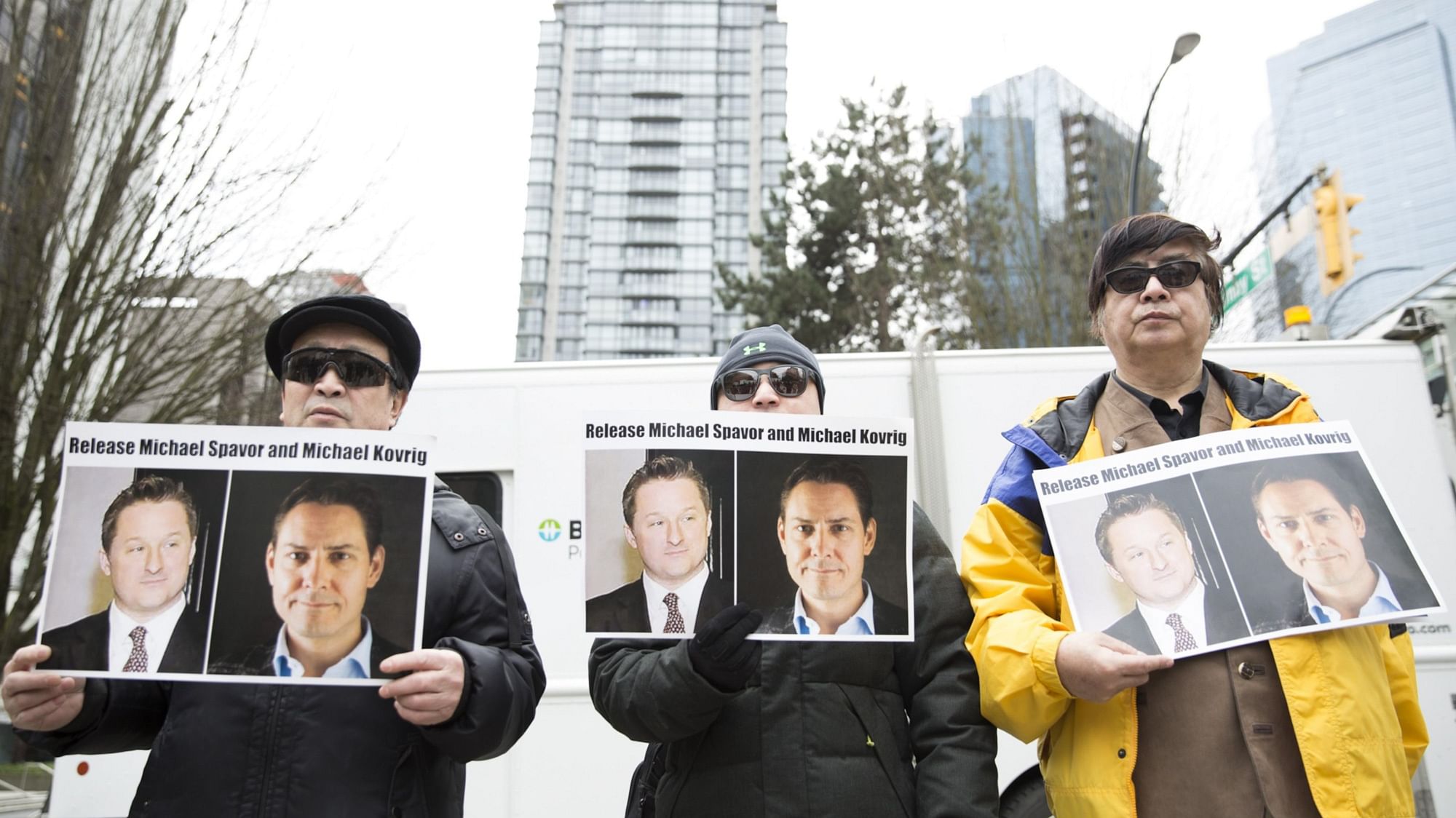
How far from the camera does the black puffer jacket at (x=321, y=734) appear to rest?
193 centimetres

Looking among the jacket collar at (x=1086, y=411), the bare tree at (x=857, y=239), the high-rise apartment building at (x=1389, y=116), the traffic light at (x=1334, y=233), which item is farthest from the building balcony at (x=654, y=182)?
the jacket collar at (x=1086, y=411)

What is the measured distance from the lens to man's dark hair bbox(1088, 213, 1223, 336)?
7.63 feet

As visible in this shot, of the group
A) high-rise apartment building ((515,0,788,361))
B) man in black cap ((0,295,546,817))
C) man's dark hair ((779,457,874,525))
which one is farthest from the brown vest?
high-rise apartment building ((515,0,788,361))

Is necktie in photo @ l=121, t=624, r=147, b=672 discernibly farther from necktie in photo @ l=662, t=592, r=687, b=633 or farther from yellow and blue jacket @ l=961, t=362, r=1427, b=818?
yellow and blue jacket @ l=961, t=362, r=1427, b=818

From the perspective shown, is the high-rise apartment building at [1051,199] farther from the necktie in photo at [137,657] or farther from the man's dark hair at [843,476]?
the necktie in photo at [137,657]

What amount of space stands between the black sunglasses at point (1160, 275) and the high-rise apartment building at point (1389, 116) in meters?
58.9

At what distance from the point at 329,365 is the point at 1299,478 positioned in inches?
91.1

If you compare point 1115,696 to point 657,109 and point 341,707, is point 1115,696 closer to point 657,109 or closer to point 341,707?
point 341,707

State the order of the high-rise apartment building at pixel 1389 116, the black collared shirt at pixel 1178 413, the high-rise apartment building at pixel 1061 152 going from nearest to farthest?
the black collared shirt at pixel 1178 413 → the high-rise apartment building at pixel 1061 152 → the high-rise apartment building at pixel 1389 116

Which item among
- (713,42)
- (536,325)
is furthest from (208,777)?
(713,42)

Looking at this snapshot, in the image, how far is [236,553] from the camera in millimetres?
1955

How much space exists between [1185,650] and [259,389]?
999 cm

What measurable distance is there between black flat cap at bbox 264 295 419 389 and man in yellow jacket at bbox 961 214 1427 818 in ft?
5.12

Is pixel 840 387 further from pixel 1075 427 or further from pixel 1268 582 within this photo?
pixel 1268 582
